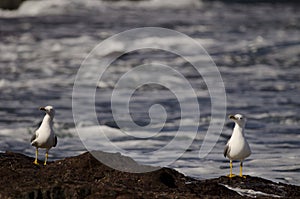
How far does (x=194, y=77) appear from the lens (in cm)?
2555

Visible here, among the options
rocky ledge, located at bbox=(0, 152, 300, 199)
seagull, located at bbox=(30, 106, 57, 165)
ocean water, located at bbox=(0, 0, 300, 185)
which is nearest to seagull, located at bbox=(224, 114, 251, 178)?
rocky ledge, located at bbox=(0, 152, 300, 199)

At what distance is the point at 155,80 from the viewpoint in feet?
80.8

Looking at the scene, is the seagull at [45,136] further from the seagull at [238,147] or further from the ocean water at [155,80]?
the ocean water at [155,80]

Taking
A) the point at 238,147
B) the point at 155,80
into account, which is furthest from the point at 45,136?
the point at 155,80

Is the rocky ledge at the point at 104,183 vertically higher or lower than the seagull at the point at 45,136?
lower

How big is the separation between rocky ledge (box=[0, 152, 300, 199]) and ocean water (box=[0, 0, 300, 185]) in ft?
10.3

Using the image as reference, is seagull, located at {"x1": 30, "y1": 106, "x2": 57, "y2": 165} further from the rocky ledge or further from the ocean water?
the ocean water

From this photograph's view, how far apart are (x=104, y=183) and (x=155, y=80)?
670 inches

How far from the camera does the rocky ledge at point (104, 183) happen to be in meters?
6.95

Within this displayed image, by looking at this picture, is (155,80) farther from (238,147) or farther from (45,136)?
(238,147)

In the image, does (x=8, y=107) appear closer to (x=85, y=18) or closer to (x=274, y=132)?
(x=274, y=132)

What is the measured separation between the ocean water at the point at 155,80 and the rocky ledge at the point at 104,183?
3154mm

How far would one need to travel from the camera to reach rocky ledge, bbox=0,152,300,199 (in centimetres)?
695

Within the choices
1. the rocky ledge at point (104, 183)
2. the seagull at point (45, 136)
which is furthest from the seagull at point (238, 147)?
the seagull at point (45, 136)
